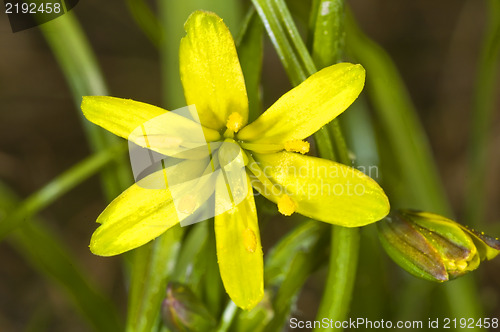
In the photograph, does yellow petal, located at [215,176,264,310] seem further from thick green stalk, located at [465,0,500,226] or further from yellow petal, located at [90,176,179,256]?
thick green stalk, located at [465,0,500,226]

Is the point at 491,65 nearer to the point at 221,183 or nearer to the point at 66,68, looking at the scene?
the point at 221,183

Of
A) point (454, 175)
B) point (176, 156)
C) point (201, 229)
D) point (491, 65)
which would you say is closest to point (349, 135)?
point (491, 65)

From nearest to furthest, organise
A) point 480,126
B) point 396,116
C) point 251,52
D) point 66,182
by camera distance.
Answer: point 251,52, point 66,182, point 396,116, point 480,126

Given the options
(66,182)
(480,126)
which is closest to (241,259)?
(66,182)

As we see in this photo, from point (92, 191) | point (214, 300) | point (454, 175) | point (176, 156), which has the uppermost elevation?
point (176, 156)

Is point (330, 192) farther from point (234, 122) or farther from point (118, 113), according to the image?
point (118, 113)

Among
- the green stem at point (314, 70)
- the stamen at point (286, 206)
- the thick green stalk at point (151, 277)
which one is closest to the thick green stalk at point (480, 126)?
the green stem at point (314, 70)
